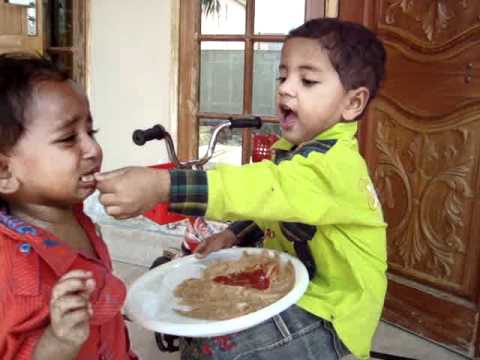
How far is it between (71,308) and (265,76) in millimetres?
2144

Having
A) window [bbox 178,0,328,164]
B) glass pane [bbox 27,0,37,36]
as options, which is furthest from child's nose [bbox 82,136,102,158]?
glass pane [bbox 27,0,37,36]

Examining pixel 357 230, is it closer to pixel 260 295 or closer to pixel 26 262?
pixel 260 295

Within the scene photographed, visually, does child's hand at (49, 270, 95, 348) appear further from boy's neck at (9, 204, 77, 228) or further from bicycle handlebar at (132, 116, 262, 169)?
bicycle handlebar at (132, 116, 262, 169)

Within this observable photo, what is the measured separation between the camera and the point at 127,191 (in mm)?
785

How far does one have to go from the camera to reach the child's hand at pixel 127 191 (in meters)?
0.78

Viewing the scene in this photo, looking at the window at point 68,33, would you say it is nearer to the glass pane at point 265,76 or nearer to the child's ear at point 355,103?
the glass pane at point 265,76

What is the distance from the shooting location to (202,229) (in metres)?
1.75

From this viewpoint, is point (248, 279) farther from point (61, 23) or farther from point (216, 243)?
point (61, 23)

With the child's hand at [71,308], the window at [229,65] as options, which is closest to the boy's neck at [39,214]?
the child's hand at [71,308]

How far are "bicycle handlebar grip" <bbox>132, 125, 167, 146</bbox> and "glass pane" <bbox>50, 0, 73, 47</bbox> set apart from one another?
200 cm

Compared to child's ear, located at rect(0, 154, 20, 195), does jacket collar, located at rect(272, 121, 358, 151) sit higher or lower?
higher

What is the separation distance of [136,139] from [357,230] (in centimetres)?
66

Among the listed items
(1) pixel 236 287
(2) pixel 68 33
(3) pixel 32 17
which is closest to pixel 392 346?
(1) pixel 236 287

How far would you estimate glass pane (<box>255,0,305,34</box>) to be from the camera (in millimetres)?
2570
